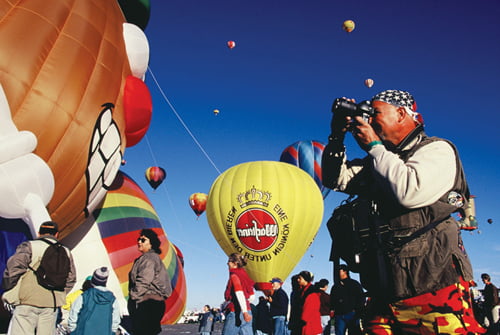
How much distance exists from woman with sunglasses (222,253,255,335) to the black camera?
4.26 metres

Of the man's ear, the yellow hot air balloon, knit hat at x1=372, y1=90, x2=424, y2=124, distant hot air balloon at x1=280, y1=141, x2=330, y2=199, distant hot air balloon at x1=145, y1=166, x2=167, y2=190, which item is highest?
distant hot air balloon at x1=280, y1=141, x2=330, y2=199

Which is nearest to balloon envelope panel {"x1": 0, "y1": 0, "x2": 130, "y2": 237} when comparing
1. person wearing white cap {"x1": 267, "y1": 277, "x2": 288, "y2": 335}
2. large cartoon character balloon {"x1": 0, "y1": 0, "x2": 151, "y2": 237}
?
large cartoon character balloon {"x1": 0, "y1": 0, "x2": 151, "y2": 237}

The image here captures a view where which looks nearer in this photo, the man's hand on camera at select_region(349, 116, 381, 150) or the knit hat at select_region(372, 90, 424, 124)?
the man's hand on camera at select_region(349, 116, 381, 150)

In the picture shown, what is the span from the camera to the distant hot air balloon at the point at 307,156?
20000 mm

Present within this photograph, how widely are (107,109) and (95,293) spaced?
3052 mm

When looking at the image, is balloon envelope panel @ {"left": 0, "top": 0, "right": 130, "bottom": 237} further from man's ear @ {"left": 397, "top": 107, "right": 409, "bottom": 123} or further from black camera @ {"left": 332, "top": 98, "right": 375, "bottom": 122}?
man's ear @ {"left": 397, "top": 107, "right": 409, "bottom": 123}

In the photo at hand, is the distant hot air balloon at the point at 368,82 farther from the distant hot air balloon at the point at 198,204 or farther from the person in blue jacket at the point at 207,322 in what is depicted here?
the person in blue jacket at the point at 207,322

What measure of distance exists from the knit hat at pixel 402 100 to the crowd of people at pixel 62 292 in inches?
131

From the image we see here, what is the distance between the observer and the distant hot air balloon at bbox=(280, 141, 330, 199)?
20.0 m

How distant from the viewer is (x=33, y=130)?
5.76 metres

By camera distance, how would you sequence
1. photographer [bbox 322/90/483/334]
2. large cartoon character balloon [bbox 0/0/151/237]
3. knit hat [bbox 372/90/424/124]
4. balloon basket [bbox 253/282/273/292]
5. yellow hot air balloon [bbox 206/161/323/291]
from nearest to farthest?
photographer [bbox 322/90/483/334] < knit hat [bbox 372/90/424/124] < large cartoon character balloon [bbox 0/0/151/237] < yellow hot air balloon [bbox 206/161/323/291] < balloon basket [bbox 253/282/273/292]

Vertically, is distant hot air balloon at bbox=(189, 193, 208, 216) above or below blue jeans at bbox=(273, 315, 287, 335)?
above

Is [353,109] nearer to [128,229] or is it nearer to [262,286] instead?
[128,229]

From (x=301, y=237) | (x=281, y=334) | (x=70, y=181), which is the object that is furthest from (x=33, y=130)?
(x=301, y=237)
